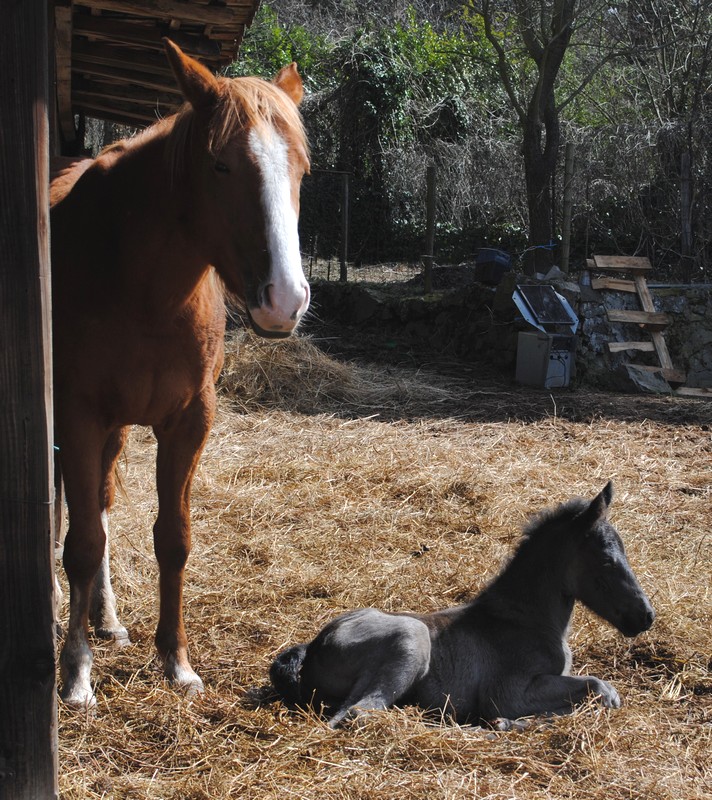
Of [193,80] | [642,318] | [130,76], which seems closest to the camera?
[193,80]

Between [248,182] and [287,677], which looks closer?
[248,182]

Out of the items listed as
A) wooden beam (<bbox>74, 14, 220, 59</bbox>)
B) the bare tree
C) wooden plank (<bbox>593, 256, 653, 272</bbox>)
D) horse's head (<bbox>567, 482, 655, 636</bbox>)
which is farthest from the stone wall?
horse's head (<bbox>567, 482, 655, 636</bbox>)

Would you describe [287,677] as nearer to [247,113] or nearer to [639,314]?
[247,113]

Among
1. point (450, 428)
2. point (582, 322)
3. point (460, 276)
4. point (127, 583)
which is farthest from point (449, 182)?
point (127, 583)

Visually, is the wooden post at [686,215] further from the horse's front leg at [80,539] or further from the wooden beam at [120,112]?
the horse's front leg at [80,539]

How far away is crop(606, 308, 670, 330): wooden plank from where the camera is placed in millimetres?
10422

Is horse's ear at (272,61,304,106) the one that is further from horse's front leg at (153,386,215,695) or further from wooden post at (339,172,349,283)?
wooden post at (339,172,349,283)

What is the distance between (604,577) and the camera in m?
3.49

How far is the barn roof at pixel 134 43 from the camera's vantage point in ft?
13.7

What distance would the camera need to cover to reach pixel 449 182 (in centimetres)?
1631

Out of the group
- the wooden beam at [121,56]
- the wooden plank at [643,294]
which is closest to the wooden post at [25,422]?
the wooden beam at [121,56]

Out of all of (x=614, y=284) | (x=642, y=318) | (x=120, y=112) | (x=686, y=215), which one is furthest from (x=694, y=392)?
(x=120, y=112)

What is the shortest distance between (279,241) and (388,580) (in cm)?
235

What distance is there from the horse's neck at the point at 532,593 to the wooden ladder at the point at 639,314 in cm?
697
